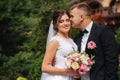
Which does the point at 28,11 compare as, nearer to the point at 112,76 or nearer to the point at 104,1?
the point at 112,76

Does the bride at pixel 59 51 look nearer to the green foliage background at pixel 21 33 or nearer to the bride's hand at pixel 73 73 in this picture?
the bride's hand at pixel 73 73

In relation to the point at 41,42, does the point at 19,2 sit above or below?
above

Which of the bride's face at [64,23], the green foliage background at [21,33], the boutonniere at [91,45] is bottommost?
the green foliage background at [21,33]

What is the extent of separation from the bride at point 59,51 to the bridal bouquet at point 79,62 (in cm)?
16

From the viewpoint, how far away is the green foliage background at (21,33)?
11822 millimetres

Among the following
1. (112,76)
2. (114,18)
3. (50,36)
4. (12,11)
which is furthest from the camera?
(114,18)

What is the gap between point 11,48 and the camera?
1293cm

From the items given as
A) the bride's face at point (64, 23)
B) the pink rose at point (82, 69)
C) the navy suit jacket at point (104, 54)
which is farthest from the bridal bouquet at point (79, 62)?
the bride's face at point (64, 23)

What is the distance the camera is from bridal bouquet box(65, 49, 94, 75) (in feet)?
19.3

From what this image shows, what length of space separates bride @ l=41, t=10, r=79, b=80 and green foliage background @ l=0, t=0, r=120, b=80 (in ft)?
16.3

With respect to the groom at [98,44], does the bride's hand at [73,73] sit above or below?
below

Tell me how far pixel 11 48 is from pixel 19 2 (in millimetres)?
1321

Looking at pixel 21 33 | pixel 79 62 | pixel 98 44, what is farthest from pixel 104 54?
pixel 21 33

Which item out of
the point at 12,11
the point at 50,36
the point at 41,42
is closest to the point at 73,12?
the point at 50,36
